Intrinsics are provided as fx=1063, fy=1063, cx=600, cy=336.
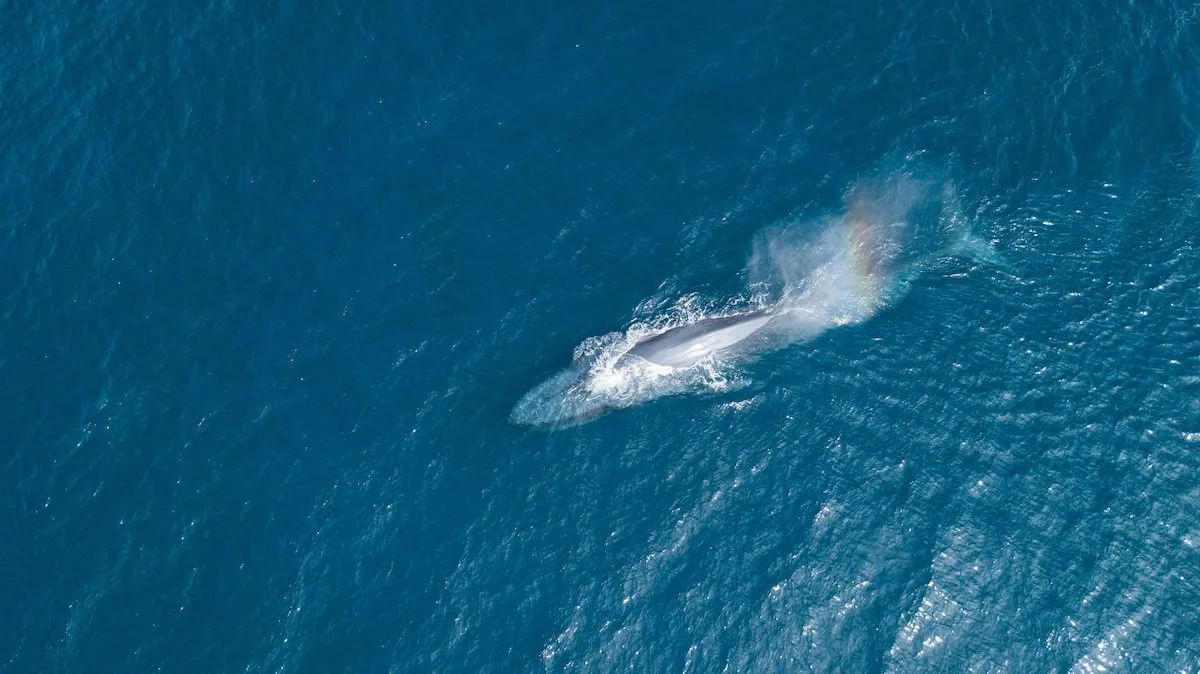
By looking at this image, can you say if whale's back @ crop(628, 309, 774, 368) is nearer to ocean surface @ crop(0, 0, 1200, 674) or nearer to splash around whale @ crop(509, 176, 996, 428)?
splash around whale @ crop(509, 176, 996, 428)

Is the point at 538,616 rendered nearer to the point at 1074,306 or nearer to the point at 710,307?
the point at 710,307

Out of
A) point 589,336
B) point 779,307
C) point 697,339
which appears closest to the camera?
point 697,339

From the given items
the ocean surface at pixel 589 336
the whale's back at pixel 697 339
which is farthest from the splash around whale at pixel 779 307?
the ocean surface at pixel 589 336

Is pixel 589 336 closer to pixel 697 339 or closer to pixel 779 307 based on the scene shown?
pixel 697 339

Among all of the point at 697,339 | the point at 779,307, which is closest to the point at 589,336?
the point at 697,339

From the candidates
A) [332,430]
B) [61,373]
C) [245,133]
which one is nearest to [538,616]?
[332,430]

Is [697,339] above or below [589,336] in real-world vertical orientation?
below

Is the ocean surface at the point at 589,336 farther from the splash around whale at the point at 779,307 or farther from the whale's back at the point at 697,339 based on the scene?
the whale's back at the point at 697,339
